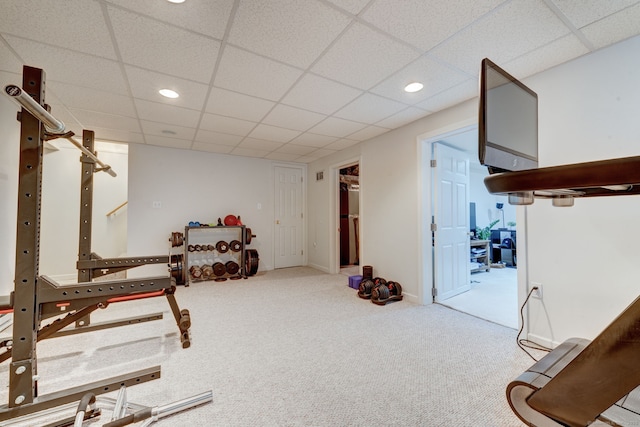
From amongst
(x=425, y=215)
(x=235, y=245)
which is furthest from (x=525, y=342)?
(x=235, y=245)

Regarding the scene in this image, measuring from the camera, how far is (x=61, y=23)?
1605 mm

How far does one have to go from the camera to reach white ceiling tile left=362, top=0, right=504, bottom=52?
147 cm

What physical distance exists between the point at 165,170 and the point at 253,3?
381 centimetres

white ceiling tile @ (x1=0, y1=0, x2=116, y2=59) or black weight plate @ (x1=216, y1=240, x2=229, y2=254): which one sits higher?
white ceiling tile @ (x1=0, y1=0, x2=116, y2=59)

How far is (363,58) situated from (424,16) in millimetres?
507

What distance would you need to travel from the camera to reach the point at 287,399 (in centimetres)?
156

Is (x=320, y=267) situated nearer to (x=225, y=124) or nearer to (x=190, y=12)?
(x=225, y=124)

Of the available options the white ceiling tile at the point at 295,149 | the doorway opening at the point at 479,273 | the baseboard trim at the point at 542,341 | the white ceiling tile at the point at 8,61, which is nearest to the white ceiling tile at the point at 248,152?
the white ceiling tile at the point at 295,149

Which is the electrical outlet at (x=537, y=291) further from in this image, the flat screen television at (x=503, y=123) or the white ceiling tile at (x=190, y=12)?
the white ceiling tile at (x=190, y=12)

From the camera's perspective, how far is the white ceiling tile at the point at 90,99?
2.41m

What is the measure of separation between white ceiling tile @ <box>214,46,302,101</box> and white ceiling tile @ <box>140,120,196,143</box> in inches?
60.4

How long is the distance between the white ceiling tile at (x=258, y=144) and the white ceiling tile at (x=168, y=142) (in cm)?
88

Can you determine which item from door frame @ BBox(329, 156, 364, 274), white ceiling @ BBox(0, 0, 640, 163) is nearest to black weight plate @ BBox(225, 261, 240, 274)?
door frame @ BBox(329, 156, 364, 274)

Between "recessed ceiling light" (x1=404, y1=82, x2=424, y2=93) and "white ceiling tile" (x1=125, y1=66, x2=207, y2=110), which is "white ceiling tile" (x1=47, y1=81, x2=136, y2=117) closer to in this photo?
"white ceiling tile" (x1=125, y1=66, x2=207, y2=110)
